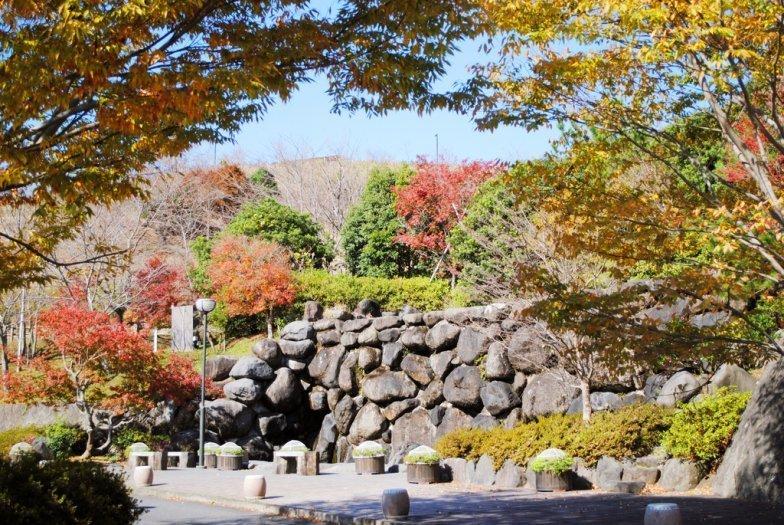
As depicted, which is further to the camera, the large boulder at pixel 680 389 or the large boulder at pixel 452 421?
the large boulder at pixel 452 421

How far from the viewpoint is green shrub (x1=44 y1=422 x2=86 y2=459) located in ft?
72.4

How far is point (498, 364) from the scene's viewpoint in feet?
65.4

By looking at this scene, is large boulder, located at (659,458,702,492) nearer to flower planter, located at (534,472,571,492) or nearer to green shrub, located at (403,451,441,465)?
flower planter, located at (534,472,571,492)

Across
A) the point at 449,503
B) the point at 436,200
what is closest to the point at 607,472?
the point at 449,503

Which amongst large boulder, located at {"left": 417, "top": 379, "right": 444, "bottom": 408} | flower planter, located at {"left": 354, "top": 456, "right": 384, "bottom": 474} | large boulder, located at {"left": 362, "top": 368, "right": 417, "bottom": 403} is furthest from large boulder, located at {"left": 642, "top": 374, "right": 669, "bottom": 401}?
large boulder, located at {"left": 362, "top": 368, "right": 417, "bottom": 403}

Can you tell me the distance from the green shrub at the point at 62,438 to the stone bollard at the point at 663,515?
17463 millimetres

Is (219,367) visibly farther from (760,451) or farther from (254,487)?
(760,451)

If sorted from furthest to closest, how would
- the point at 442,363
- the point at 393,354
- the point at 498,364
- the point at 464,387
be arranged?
the point at 393,354
the point at 442,363
the point at 464,387
the point at 498,364

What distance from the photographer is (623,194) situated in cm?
988

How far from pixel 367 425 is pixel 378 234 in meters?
10.1

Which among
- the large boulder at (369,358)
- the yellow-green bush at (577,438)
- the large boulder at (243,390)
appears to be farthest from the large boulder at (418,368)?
the yellow-green bush at (577,438)

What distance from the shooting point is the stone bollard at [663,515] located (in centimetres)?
876

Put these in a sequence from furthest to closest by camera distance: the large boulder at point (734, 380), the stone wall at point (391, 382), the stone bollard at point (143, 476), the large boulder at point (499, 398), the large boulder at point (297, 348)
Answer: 1. the large boulder at point (297, 348)
2. the large boulder at point (499, 398)
3. the stone wall at point (391, 382)
4. the stone bollard at point (143, 476)
5. the large boulder at point (734, 380)

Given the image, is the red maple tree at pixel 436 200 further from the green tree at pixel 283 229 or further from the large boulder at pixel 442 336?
the large boulder at pixel 442 336
